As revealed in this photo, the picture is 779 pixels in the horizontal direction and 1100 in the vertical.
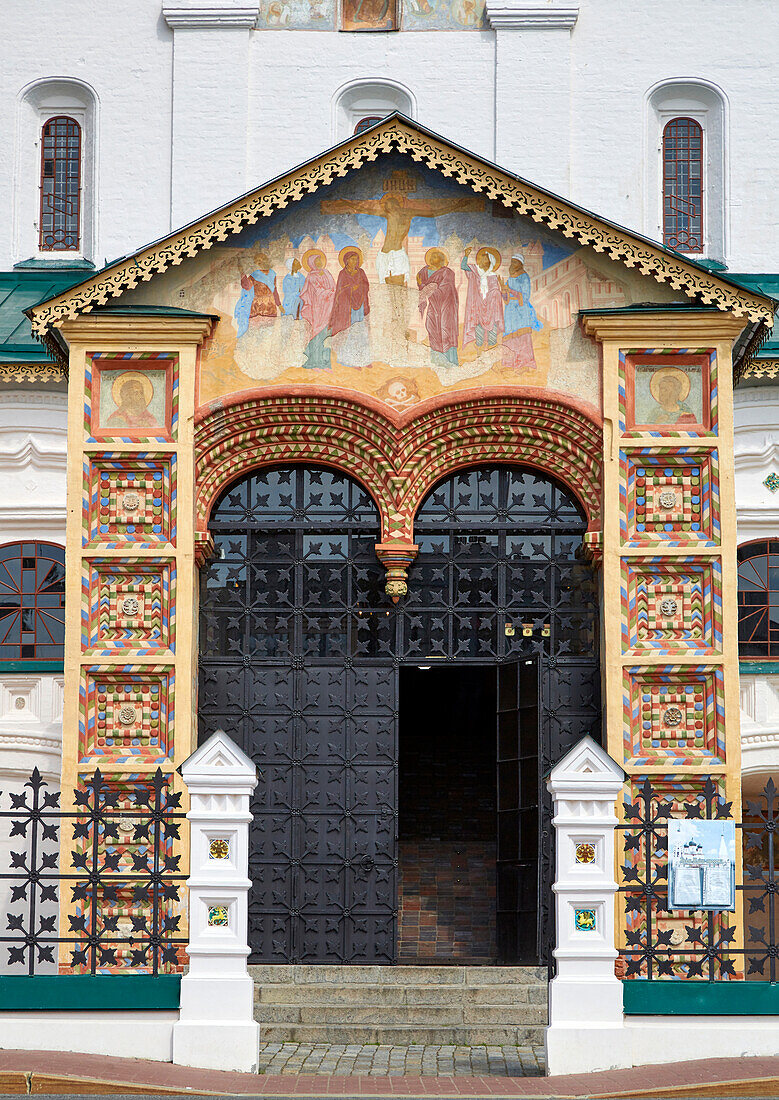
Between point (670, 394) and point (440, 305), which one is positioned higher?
point (440, 305)

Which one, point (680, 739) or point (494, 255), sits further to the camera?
point (494, 255)

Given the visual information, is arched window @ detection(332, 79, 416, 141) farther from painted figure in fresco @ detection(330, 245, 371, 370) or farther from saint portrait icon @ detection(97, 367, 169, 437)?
saint portrait icon @ detection(97, 367, 169, 437)

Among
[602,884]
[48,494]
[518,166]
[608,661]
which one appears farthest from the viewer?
[518,166]

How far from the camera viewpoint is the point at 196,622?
1402 cm

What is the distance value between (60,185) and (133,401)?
540 centimetres

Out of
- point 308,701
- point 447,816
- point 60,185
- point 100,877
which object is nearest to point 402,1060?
point 100,877

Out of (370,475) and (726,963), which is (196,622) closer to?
(370,475)

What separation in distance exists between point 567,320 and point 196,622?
161 inches

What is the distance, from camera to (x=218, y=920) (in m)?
10.7

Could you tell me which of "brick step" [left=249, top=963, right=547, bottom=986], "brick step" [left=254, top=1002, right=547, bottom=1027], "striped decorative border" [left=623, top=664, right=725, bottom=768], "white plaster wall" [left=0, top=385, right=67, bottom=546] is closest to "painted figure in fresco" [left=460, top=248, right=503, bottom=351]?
"striped decorative border" [left=623, top=664, right=725, bottom=768]

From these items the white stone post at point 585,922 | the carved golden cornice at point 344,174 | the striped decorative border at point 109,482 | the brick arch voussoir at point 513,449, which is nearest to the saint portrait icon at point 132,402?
the striped decorative border at point 109,482

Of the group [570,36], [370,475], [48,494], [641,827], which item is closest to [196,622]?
[370,475]

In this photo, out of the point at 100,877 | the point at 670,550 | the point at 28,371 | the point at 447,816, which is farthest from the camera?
the point at 447,816

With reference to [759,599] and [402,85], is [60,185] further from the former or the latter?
[759,599]
